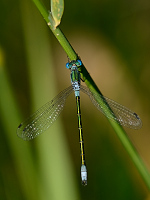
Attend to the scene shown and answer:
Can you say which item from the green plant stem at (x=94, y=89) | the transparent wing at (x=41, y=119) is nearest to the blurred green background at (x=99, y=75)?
the transparent wing at (x=41, y=119)

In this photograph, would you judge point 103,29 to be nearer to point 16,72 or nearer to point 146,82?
point 146,82

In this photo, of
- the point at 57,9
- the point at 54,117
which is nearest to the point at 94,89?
the point at 57,9

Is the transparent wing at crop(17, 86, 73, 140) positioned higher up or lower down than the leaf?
lower down

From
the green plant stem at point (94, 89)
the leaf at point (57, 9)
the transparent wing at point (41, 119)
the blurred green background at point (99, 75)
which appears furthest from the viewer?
the blurred green background at point (99, 75)

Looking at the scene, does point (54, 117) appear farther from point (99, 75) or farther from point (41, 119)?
point (99, 75)

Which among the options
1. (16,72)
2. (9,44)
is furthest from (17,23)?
(16,72)

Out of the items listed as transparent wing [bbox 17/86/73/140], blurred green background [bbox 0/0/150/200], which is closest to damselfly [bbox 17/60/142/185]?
transparent wing [bbox 17/86/73/140]

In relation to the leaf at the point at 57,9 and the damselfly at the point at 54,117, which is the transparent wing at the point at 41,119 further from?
the leaf at the point at 57,9

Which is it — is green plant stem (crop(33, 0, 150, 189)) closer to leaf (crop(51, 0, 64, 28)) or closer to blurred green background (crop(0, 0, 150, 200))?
leaf (crop(51, 0, 64, 28))
